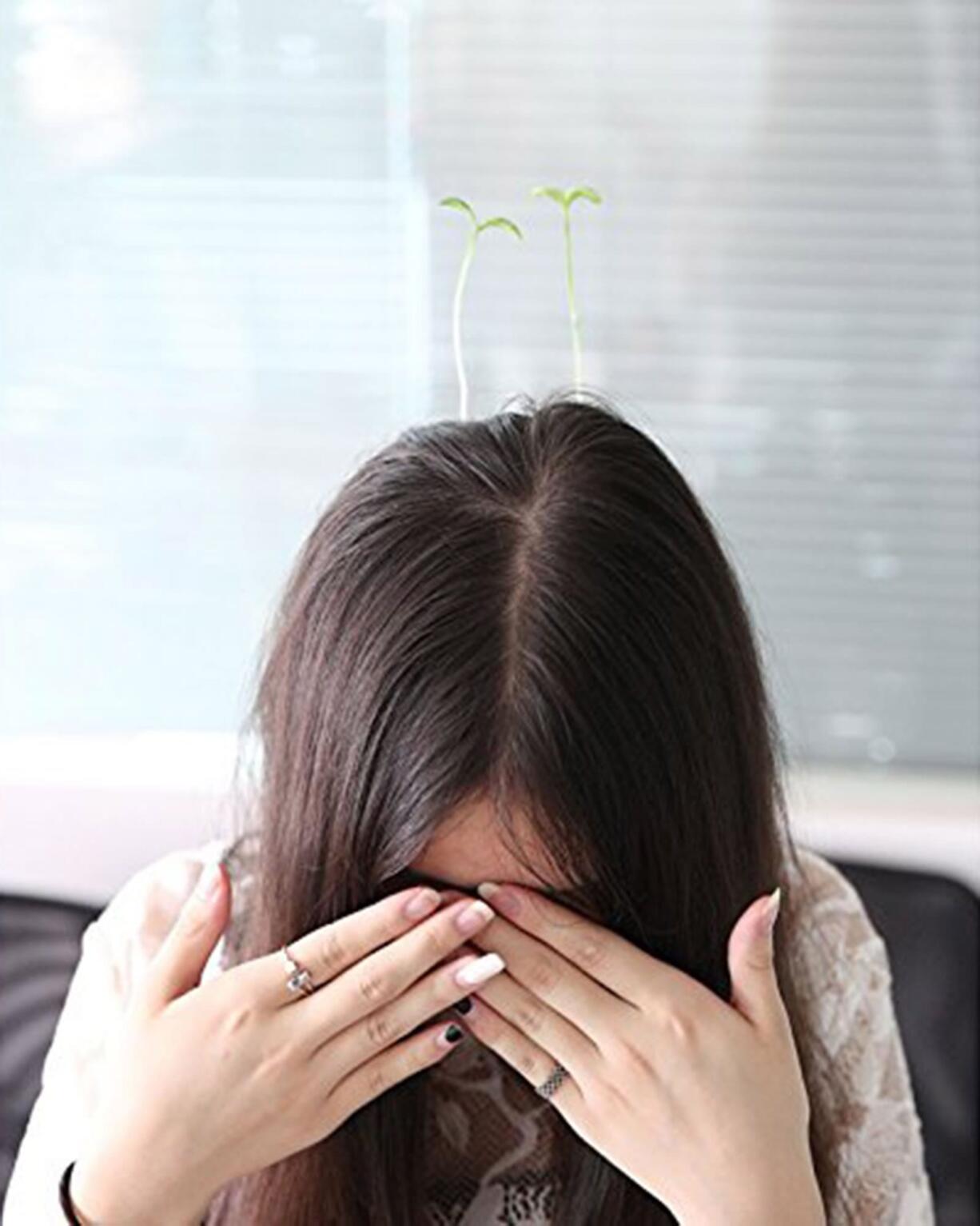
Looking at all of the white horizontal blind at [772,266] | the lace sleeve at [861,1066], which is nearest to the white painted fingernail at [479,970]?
the lace sleeve at [861,1066]

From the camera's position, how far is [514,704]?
126cm

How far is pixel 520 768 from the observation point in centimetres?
126

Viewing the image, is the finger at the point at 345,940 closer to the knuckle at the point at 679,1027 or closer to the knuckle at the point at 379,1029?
the knuckle at the point at 379,1029

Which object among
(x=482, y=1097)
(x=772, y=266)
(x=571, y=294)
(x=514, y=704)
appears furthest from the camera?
(x=772, y=266)

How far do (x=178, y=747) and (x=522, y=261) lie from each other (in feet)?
1.91

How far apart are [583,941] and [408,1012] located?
110 millimetres

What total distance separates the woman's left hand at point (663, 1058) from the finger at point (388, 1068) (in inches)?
1.0

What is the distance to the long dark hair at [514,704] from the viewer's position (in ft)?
4.15

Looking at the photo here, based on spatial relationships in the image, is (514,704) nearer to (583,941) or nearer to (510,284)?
(583,941)

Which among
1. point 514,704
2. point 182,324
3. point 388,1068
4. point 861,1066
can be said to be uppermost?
point 182,324

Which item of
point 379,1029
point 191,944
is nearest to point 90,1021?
point 191,944

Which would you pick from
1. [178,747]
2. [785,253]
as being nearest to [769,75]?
[785,253]

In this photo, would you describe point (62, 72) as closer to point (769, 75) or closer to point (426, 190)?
point (426, 190)

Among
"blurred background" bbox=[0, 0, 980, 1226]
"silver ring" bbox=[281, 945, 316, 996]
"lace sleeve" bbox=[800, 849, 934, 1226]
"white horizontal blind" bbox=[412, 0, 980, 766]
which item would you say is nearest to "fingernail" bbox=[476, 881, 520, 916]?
"silver ring" bbox=[281, 945, 316, 996]
